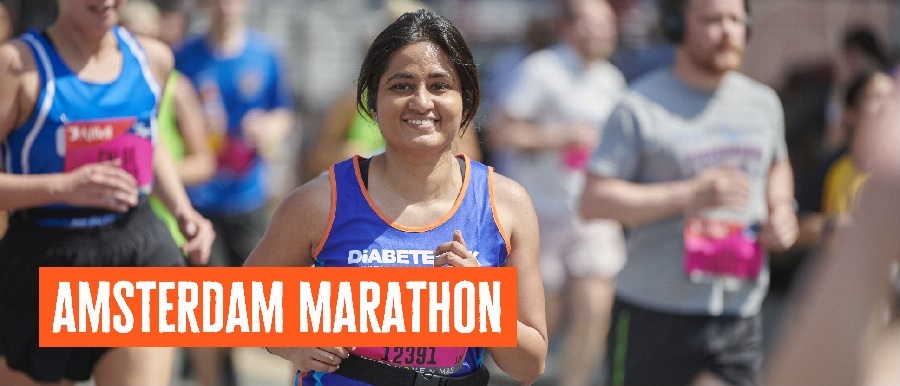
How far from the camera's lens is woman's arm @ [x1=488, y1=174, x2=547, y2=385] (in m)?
3.31

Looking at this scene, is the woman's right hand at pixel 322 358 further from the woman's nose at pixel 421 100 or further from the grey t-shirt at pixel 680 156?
the grey t-shirt at pixel 680 156

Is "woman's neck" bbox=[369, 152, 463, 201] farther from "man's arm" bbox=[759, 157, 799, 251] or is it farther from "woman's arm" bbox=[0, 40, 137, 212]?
"man's arm" bbox=[759, 157, 799, 251]

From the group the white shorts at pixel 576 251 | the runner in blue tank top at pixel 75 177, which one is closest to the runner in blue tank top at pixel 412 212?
the runner in blue tank top at pixel 75 177

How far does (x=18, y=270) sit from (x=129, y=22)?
11.5 feet

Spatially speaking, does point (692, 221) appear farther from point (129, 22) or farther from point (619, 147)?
point (129, 22)

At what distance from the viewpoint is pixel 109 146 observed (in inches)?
168

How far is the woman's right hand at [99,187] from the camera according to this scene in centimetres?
408

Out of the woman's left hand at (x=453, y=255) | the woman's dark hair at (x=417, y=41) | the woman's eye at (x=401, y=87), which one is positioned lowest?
the woman's left hand at (x=453, y=255)

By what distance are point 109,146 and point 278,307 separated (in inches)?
42.5

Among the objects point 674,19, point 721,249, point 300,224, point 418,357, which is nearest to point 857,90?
point 674,19

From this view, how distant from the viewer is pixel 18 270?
4.24m

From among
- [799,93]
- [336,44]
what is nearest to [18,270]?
[799,93]

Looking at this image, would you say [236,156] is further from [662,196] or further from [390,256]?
[390,256]

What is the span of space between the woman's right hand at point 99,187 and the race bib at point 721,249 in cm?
202
